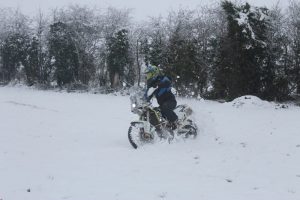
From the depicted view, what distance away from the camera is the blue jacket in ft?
33.4

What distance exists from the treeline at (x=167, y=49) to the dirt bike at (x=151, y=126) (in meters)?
10.2

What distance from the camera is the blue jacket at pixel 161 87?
33.4ft

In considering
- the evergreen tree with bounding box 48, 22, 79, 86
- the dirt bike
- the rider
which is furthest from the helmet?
the evergreen tree with bounding box 48, 22, 79, 86

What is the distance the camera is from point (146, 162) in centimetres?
823

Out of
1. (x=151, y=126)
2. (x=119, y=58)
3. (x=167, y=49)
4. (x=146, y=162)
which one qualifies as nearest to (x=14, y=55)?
(x=119, y=58)

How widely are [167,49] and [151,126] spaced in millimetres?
14907

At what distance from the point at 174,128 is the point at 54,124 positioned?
4.90 metres

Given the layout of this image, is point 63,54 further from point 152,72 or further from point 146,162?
point 146,162

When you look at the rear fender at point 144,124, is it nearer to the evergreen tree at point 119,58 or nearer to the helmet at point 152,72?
the helmet at point 152,72

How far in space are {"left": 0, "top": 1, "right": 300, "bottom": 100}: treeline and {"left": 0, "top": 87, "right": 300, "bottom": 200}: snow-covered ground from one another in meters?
6.62

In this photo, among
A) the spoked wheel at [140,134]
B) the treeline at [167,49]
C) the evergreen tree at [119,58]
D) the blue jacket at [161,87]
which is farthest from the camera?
the evergreen tree at [119,58]

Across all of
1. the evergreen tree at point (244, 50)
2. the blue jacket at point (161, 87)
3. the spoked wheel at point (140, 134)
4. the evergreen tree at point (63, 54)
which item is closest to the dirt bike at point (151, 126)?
the spoked wheel at point (140, 134)

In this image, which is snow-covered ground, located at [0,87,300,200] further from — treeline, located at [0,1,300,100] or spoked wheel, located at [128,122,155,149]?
treeline, located at [0,1,300,100]

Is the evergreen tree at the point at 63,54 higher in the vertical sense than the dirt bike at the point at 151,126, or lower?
higher
